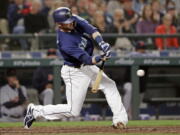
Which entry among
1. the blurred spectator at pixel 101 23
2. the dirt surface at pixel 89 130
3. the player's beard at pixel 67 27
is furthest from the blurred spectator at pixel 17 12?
the player's beard at pixel 67 27

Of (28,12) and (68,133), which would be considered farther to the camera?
(28,12)

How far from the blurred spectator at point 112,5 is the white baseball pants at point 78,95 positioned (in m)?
5.44

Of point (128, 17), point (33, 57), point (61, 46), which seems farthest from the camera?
point (128, 17)

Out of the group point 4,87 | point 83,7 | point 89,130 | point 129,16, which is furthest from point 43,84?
point 89,130

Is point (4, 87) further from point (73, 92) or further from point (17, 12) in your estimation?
point (73, 92)

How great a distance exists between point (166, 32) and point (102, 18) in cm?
138

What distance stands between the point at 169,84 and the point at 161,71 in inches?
12.4

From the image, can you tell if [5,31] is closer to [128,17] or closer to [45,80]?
[45,80]

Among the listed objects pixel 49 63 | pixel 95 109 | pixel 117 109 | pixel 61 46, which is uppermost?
pixel 61 46

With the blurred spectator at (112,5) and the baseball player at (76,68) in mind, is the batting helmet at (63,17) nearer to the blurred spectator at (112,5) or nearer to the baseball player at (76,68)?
the baseball player at (76,68)

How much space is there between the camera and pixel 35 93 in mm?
12633

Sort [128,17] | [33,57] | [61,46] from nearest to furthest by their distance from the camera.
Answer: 1. [61,46]
2. [33,57]
3. [128,17]

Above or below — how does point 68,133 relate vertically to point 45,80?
above

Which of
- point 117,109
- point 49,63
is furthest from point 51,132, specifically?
point 49,63
